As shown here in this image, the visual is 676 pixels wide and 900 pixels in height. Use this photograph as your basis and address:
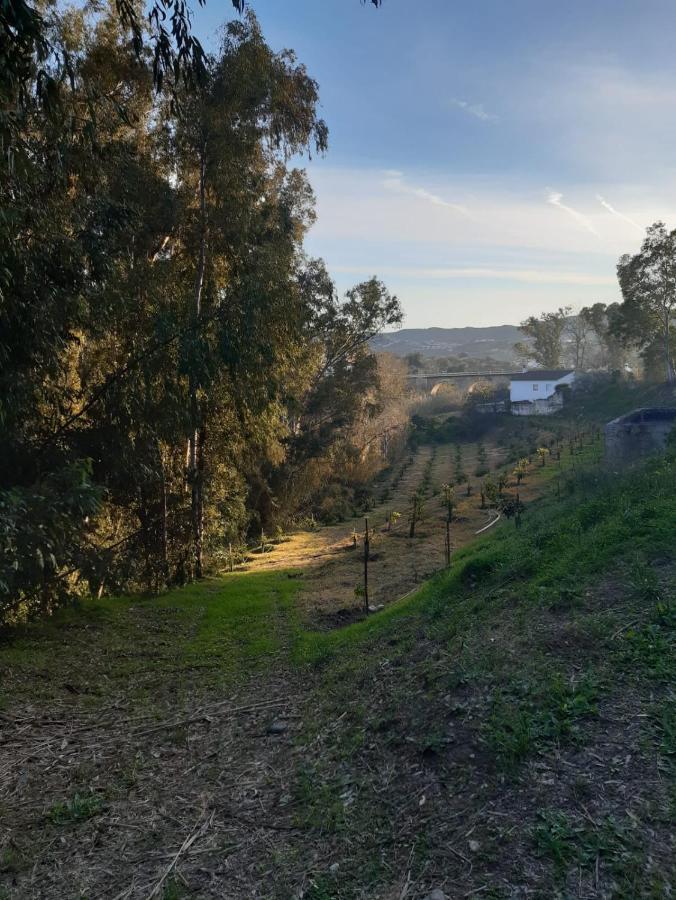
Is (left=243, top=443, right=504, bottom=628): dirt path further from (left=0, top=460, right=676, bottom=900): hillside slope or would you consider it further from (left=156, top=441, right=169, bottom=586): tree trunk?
(left=156, top=441, right=169, bottom=586): tree trunk

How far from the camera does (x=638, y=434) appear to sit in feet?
59.7

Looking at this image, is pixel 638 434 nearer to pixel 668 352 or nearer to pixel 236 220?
pixel 236 220

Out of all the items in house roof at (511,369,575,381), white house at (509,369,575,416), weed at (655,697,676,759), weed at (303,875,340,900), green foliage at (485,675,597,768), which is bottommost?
weed at (303,875,340,900)

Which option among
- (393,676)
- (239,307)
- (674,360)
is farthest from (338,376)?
(674,360)

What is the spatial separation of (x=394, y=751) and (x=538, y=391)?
5665cm

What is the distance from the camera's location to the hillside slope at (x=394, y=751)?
11.5 ft

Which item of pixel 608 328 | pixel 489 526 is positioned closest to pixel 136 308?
pixel 489 526

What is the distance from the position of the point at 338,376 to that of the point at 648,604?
73.1 feet

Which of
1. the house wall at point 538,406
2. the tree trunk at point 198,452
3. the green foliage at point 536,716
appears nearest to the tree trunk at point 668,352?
the house wall at point 538,406

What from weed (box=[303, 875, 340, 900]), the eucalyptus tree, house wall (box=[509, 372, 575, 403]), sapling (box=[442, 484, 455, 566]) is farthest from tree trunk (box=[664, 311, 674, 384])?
weed (box=[303, 875, 340, 900])

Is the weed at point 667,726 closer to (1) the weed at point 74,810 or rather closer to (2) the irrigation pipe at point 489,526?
(1) the weed at point 74,810

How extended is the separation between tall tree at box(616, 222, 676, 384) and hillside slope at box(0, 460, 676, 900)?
3641 cm

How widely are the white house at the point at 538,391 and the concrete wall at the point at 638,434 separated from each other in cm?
3538

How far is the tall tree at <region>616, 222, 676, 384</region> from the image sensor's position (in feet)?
128
